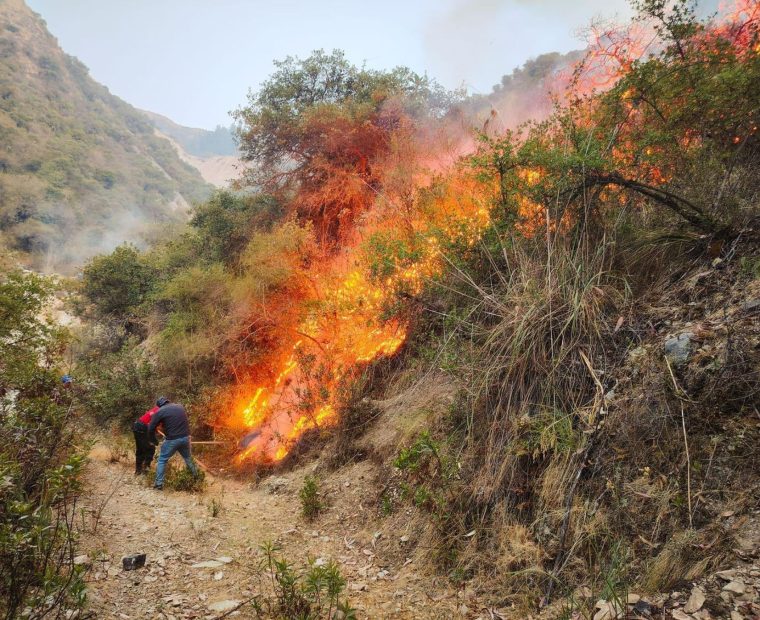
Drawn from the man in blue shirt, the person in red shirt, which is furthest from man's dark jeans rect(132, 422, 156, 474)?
the man in blue shirt

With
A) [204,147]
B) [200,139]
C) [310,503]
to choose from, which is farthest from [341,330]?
[200,139]

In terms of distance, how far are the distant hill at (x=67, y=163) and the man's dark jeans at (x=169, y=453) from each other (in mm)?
30549

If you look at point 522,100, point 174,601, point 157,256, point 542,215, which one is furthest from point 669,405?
point 157,256

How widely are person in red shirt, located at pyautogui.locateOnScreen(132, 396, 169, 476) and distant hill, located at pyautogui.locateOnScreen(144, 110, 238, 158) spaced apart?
4317 inches

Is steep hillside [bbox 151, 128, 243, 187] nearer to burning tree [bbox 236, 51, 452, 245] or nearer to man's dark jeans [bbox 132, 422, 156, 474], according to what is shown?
burning tree [bbox 236, 51, 452, 245]

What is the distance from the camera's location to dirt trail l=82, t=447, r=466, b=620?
136 inches

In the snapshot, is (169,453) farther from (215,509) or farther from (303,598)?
(303,598)

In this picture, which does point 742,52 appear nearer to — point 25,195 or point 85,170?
point 25,195

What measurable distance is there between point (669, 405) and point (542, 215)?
121 inches

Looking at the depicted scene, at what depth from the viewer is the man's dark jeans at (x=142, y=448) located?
25.0ft

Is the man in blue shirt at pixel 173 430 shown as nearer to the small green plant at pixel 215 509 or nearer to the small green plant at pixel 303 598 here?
the small green plant at pixel 215 509

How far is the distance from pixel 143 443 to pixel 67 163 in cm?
4963

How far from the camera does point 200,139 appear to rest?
115 meters

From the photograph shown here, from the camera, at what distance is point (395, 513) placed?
5.05 m
